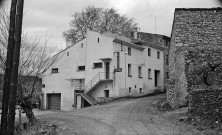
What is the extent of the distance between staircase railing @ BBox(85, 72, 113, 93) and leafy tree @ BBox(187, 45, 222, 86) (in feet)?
54.9

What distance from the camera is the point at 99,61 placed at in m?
37.5

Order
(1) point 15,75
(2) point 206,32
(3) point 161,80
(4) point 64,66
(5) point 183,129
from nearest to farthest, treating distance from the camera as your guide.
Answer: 1. (1) point 15,75
2. (5) point 183,129
3. (2) point 206,32
4. (4) point 64,66
5. (3) point 161,80

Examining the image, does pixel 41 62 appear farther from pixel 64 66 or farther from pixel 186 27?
pixel 64 66

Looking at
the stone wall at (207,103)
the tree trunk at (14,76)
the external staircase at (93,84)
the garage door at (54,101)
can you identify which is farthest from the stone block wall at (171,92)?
the garage door at (54,101)

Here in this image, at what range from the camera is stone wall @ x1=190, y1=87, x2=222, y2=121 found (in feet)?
48.8

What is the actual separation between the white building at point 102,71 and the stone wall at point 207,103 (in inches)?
759

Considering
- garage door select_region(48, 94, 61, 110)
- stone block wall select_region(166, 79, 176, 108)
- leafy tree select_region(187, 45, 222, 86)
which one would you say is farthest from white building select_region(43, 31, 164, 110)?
leafy tree select_region(187, 45, 222, 86)

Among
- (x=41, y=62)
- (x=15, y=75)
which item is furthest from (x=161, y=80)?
(x=15, y=75)

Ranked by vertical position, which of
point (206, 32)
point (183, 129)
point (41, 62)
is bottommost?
point (183, 129)

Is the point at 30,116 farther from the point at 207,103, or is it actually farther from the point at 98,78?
the point at 98,78

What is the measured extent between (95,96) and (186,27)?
57.7 feet

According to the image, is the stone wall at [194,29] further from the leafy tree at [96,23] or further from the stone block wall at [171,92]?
the leafy tree at [96,23]

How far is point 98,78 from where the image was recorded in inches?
1462

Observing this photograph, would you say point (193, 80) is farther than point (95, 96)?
No
